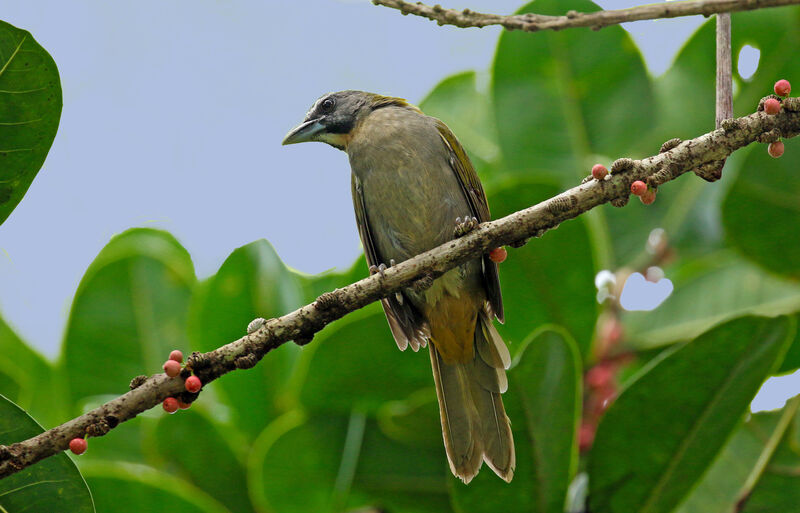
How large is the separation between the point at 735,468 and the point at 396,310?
1275 mm

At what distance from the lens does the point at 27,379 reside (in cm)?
316

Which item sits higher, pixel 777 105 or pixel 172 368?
pixel 777 105

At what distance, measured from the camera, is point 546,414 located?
2371 millimetres

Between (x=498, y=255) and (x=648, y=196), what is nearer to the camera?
(x=648, y=196)

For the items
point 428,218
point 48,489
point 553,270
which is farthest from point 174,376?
point 428,218

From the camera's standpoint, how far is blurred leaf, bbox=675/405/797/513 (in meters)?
2.70

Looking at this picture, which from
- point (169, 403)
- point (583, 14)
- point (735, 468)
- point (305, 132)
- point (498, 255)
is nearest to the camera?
point (583, 14)

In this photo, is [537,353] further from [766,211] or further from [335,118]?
[335,118]

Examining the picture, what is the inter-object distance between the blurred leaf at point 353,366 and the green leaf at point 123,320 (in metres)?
0.71

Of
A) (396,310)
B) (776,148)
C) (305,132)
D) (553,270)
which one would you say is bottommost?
(396,310)

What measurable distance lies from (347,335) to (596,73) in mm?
1473

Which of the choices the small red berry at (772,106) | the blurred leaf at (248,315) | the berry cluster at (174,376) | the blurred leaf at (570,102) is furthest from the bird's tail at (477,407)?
the small red berry at (772,106)

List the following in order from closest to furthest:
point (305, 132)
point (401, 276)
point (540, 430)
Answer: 1. point (401, 276)
2. point (540, 430)
3. point (305, 132)

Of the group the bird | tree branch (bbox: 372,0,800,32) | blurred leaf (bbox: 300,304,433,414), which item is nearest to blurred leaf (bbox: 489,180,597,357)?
A: the bird
